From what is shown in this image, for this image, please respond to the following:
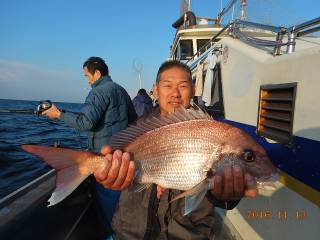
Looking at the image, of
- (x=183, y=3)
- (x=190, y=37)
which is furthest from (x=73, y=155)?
(x=183, y=3)

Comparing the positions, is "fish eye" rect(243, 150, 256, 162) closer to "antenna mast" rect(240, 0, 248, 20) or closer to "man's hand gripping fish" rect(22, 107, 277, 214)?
"man's hand gripping fish" rect(22, 107, 277, 214)

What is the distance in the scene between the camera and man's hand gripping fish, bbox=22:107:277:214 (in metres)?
1.97

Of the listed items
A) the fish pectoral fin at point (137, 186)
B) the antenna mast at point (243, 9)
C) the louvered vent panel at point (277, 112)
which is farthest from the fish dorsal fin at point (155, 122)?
the antenna mast at point (243, 9)

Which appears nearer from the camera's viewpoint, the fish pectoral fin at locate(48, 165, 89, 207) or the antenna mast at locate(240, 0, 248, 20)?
the fish pectoral fin at locate(48, 165, 89, 207)

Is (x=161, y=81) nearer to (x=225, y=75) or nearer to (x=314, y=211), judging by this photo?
(x=314, y=211)

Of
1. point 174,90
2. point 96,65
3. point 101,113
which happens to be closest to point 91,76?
point 96,65

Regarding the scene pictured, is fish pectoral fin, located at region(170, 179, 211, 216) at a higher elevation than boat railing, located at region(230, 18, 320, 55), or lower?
lower

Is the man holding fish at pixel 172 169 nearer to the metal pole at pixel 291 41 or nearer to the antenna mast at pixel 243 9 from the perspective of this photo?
the metal pole at pixel 291 41

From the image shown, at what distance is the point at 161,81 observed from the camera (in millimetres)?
2889

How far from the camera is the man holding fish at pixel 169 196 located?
199cm

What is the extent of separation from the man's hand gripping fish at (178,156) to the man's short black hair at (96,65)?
8.79ft

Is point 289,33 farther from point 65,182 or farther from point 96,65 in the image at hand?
point 96,65

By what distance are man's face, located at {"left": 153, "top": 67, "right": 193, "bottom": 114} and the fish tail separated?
42.2 inches

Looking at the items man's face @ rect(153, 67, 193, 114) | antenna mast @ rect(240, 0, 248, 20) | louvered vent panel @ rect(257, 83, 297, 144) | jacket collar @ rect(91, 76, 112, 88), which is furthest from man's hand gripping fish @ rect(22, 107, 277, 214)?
antenna mast @ rect(240, 0, 248, 20)
